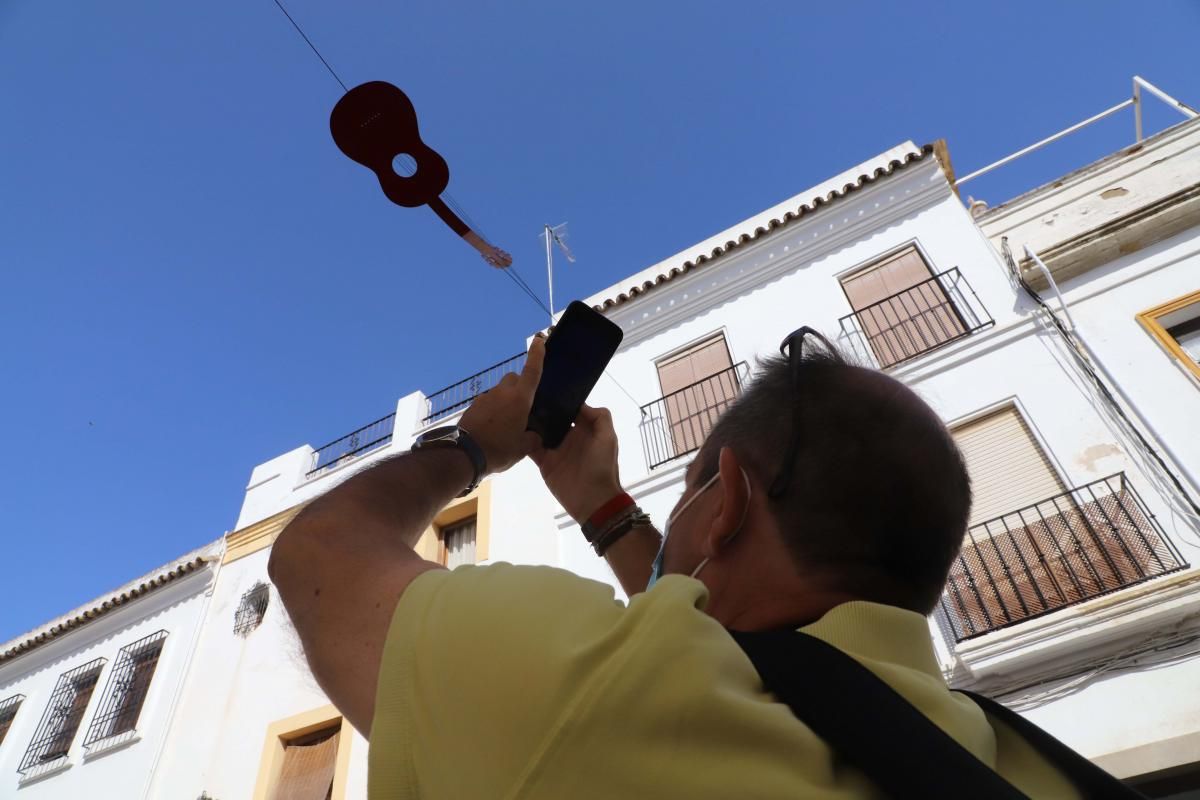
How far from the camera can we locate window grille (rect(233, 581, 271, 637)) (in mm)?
11195

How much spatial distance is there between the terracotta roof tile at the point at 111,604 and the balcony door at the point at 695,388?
8.77 meters

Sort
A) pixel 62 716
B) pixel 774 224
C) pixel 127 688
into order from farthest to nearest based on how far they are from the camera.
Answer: pixel 62 716 → pixel 127 688 → pixel 774 224

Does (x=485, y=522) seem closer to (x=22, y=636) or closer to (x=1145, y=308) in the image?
(x=1145, y=308)

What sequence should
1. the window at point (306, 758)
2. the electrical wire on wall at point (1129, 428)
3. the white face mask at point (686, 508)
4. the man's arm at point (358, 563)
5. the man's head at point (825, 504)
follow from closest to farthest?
the man's arm at point (358, 563) → the man's head at point (825, 504) → the white face mask at point (686, 508) → the electrical wire on wall at point (1129, 428) → the window at point (306, 758)

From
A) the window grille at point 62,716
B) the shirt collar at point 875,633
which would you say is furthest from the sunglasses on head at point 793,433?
the window grille at point 62,716

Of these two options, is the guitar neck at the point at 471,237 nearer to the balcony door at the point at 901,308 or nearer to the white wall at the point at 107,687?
the balcony door at the point at 901,308

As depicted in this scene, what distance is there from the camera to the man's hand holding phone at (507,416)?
1.37 metres

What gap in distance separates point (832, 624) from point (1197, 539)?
6542mm

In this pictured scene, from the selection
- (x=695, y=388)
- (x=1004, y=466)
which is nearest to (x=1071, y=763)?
(x=1004, y=466)

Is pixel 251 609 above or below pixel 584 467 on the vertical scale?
above

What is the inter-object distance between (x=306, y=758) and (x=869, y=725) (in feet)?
34.4

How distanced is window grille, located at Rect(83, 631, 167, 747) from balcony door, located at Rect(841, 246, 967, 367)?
12.2 m

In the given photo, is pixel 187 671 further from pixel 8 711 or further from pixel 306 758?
pixel 8 711

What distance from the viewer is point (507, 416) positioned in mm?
1419
